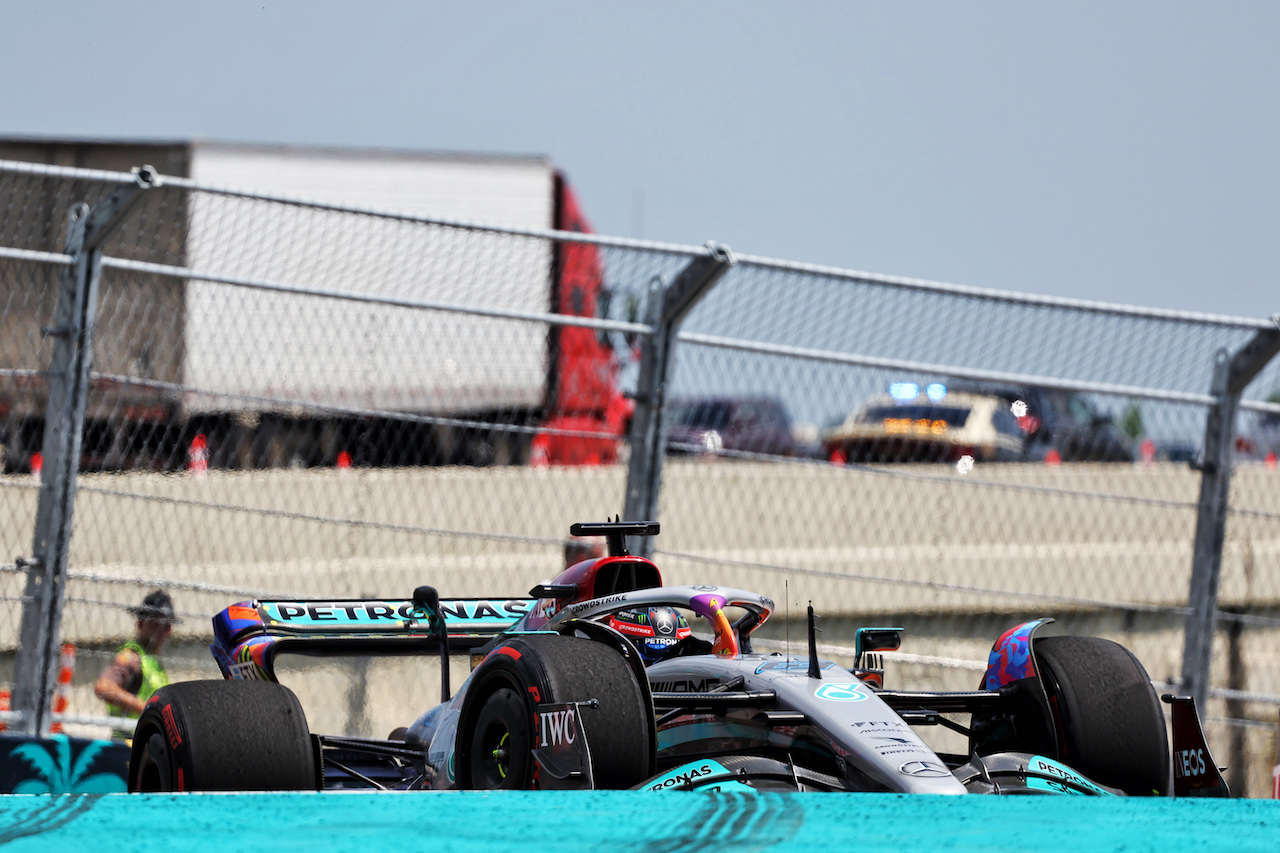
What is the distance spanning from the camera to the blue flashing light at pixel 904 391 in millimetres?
6188

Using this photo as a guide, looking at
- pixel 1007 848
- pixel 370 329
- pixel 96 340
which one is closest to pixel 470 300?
pixel 370 329

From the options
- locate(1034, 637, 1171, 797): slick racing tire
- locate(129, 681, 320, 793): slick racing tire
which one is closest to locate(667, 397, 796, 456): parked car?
locate(1034, 637, 1171, 797): slick racing tire

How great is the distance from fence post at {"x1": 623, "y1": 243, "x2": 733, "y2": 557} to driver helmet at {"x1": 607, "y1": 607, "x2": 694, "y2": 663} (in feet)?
4.65

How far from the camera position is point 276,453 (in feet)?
19.4

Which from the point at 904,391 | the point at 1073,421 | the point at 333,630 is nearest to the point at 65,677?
the point at 333,630

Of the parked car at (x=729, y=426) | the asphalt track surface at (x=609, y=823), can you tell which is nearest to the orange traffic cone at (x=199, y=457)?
the parked car at (x=729, y=426)

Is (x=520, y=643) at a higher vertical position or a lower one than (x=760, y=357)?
lower

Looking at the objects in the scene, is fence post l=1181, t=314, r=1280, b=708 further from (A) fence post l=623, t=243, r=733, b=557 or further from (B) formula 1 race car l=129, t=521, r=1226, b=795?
(A) fence post l=623, t=243, r=733, b=557

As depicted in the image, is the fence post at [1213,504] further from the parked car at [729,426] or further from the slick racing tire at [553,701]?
the slick racing tire at [553,701]

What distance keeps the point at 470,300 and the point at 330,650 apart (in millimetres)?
1707

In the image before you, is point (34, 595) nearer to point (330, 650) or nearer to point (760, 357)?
point (330, 650)

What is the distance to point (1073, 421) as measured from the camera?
6.93 meters

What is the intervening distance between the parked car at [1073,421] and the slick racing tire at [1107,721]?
8.07 ft

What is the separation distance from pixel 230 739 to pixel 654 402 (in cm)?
253
